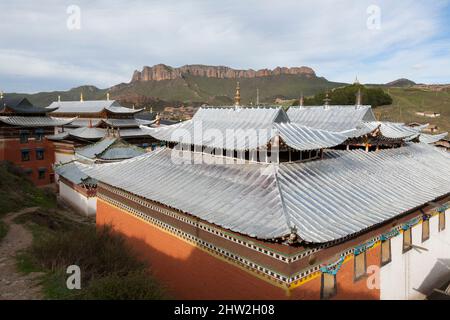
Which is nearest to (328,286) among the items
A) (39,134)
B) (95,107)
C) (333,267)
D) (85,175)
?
(333,267)

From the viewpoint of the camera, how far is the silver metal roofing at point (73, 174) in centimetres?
2645

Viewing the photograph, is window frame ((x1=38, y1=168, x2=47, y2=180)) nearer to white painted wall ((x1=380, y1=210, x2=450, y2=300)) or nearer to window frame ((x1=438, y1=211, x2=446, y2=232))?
white painted wall ((x1=380, y1=210, x2=450, y2=300))

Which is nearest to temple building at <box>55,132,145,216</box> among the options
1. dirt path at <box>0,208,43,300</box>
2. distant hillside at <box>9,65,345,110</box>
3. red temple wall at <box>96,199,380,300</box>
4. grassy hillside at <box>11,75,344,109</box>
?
dirt path at <box>0,208,43,300</box>

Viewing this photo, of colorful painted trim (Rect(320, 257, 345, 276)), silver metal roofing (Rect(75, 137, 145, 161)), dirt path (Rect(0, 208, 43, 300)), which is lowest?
dirt path (Rect(0, 208, 43, 300))

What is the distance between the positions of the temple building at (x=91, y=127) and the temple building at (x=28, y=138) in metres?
1.35

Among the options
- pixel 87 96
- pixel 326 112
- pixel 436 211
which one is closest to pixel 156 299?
pixel 436 211

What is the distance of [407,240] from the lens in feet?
45.3

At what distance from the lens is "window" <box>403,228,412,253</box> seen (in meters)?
13.7

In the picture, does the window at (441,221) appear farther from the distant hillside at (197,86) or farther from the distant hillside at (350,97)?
the distant hillside at (197,86)

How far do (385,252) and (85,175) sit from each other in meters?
21.7

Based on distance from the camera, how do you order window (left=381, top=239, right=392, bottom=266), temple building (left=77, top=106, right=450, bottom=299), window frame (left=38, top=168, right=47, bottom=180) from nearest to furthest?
temple building (left=77, top=106, right=450, bottom=299) < window (left=381, top=239, right=392, bottom=266) < window frame (left=38, top=168, right=47, bottom=180)

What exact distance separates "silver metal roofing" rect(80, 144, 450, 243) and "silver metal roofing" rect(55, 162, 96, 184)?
36.2ft

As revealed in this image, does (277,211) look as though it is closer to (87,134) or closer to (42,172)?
(87,134)
